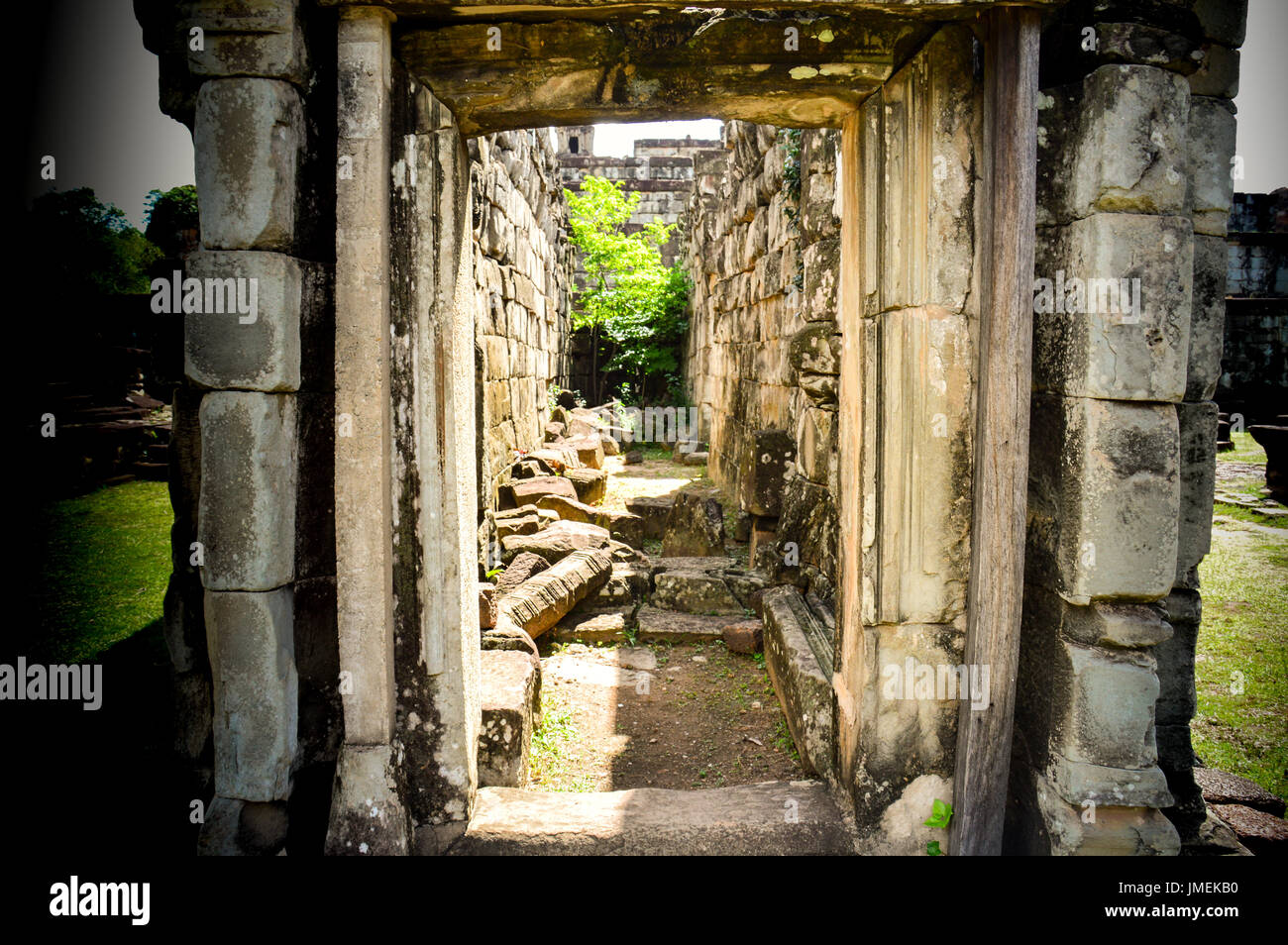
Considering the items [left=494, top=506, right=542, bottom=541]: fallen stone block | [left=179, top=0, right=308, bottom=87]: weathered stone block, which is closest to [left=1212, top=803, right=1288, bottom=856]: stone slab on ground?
[left=179, top=0, right=308, bottom=87]: weathered stone block

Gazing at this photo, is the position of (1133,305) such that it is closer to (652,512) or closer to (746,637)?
(746,637)

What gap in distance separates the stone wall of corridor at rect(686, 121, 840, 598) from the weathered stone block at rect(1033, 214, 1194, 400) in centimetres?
194

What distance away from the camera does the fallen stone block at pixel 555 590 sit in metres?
4.90

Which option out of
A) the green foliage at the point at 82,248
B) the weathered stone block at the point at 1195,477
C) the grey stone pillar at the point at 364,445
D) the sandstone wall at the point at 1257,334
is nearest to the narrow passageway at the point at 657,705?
the grey stone pillar at the point at 364,445

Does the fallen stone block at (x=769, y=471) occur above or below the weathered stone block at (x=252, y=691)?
above

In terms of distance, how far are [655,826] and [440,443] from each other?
1705mm

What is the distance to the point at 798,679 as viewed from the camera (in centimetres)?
385

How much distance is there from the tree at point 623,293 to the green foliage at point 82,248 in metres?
8.38

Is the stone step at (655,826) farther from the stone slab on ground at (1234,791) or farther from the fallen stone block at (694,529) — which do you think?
the fallen stone block at (694,529)

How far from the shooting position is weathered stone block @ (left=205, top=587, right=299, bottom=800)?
8.34 ft

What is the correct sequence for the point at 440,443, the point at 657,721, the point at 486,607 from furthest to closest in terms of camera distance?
1. the point at 486,607
2. the point at 657,721
3. the point at 440,443

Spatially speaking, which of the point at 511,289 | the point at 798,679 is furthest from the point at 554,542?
the point at 511,289

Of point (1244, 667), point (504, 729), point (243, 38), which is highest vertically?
point (243, 38)
